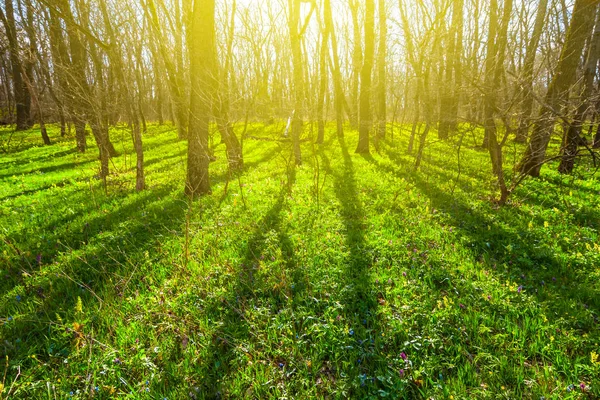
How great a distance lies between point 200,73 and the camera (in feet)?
23.2

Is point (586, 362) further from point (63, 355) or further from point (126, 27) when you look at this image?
point (126, 27)

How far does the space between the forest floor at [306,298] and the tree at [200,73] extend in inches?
56.7

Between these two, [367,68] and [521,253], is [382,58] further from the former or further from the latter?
[521,253]

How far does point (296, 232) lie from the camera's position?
541 cm

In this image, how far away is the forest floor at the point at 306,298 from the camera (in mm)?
2502

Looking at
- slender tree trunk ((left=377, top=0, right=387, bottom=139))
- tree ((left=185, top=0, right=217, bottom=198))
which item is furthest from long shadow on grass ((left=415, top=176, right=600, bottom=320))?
slender tree trunk ((left=377, top=0, right=387, bottom=139))

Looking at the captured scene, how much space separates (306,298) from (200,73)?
6.12 meters

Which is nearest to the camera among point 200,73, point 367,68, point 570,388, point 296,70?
point 570,388

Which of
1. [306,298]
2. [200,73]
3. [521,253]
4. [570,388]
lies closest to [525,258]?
Result: [521,253]

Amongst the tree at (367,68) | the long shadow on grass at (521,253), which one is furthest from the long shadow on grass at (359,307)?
the tree at (367,68)

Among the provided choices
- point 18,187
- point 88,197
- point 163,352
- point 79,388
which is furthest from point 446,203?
point 18,187

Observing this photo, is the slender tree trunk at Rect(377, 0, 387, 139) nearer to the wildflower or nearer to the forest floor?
the forest floor

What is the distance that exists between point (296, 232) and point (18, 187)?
388 inches

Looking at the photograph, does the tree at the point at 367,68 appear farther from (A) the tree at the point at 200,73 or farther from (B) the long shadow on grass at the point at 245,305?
(B) the long shadow on grass at the point at 245,305
